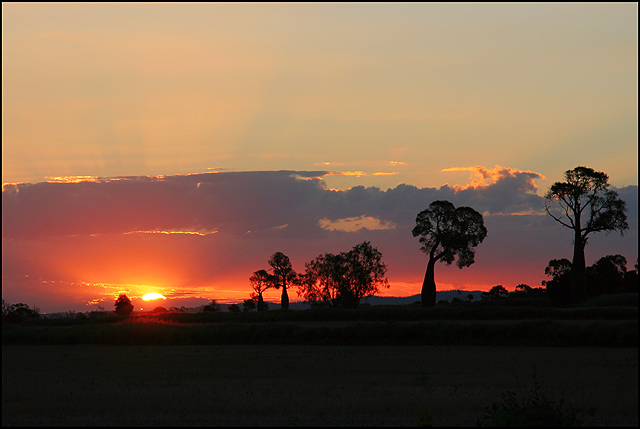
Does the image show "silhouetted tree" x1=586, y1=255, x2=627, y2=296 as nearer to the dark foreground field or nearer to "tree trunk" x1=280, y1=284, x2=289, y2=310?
the dark foreground field

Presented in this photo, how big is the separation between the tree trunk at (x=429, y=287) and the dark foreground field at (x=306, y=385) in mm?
25063

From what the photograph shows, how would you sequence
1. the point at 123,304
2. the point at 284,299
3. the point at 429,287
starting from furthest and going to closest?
the point at 284,299 → the point at 123,304 → the point at 429,287

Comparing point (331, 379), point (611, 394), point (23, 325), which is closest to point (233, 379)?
point (331, 379)

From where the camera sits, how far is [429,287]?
65875 mm

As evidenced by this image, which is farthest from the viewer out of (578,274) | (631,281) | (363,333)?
(578,274)

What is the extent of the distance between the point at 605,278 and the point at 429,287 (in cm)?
1998

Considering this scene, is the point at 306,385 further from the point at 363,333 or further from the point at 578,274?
the point at 578,274

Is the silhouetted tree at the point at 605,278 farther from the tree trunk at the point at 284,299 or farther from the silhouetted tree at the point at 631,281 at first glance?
the tree trunk at the point at 284,299

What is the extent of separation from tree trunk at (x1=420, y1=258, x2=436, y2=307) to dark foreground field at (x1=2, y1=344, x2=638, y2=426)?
2506 cm

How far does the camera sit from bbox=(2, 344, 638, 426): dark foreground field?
52.9 ft

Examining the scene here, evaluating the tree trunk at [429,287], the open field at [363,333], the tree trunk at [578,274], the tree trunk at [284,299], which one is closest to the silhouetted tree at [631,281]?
the open field at [363,333]

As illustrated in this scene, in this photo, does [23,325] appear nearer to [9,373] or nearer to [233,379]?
[9,373]

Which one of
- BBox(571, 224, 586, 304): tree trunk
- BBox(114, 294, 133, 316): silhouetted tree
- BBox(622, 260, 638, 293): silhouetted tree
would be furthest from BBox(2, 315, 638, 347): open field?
BBox(114, 294, 133, 316): silhouetted tree

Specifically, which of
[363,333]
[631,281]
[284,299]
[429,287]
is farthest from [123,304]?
[631,281]
